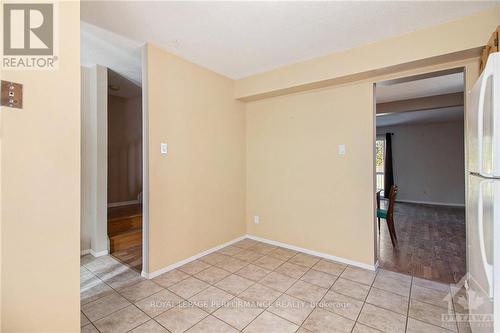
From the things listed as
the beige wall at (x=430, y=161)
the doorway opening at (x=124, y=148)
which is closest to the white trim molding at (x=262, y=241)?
the doorway opening at (x=124, y=148)

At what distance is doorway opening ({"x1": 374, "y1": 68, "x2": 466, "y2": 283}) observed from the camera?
2.80 m

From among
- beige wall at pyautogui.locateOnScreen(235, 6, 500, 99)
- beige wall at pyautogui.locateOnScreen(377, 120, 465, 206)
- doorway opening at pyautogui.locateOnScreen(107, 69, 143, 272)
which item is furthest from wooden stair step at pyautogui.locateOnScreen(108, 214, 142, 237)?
beige wall at pyautogui.locateOnScreen(377, 120, 465, 206)

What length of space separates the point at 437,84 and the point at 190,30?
378cm

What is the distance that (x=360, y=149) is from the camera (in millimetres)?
2643

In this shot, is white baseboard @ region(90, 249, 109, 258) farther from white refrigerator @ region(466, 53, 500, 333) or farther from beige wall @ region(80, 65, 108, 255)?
white refrigerator @ region(466, 53, 500, 333)

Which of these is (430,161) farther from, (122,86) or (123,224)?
→ (122,86)

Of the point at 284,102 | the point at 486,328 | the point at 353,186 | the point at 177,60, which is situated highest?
the point at 177,60

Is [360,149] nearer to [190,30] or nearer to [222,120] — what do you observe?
[222,120]

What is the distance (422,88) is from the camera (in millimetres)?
3680

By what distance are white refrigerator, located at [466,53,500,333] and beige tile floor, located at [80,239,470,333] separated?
0.53 meters

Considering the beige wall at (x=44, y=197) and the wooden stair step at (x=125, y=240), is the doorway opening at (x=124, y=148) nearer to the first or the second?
the wooden stair step at (x=125, y=240)

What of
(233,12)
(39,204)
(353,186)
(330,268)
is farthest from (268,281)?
(233,12)

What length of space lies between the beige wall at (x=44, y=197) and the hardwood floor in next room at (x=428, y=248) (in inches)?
120

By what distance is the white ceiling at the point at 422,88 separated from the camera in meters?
3.30
